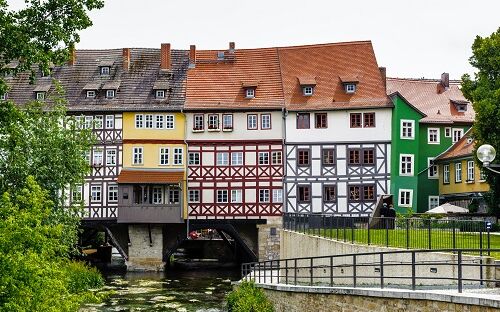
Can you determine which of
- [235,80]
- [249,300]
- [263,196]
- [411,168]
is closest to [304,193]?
[263,196]

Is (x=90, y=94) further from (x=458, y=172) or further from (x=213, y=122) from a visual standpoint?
(x=458, y=172)

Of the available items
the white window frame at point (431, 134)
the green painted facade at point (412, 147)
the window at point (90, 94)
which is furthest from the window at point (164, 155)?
the white window frame at point (431, 134)

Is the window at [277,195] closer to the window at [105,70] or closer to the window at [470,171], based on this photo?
the window at [470,171]

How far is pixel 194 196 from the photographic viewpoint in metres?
49.5

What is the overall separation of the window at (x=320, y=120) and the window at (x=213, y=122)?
18.8ft

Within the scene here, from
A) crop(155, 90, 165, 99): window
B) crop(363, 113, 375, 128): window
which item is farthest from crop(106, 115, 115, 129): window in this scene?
crop(363, 113, 375, 128): window

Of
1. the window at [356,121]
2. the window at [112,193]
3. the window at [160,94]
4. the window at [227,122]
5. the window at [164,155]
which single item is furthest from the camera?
the window at [160,94]

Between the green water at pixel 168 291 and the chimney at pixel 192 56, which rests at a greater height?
the chimney at pixel 192 56

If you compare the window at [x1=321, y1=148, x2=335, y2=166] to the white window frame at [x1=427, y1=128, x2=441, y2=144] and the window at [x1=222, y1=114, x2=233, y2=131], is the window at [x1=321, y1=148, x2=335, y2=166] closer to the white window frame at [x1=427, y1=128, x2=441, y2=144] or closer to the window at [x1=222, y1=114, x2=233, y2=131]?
the window at [x1=222, y1=114, x2=233, y2=131]

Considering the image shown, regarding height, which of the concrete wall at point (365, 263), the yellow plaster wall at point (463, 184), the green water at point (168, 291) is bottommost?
the green water at point (168, 291)

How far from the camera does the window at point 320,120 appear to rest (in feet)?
161

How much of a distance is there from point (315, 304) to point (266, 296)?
4860 millimetres

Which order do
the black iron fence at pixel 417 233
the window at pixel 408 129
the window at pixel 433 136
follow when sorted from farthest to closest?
1. the window at pixel 433 136
2. the window at pixel 408 129
3. the black iron fence at pixel 417 233

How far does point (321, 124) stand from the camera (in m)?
49.2
